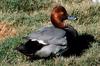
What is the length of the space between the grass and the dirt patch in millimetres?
84

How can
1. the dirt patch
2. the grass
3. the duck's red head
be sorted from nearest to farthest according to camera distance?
the grass → the duck's red head → the dirt patch

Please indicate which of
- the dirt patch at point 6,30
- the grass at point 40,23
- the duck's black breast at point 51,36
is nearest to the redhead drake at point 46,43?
the duck's black breast at point 51,36

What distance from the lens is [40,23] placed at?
7.98m

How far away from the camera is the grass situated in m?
6.35

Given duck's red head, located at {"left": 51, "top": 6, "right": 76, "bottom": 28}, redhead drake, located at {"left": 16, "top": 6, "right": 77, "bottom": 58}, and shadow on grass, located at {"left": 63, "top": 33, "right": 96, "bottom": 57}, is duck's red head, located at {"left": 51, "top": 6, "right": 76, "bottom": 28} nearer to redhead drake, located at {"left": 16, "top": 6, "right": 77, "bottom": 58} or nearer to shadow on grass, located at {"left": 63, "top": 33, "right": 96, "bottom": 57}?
redhead drake, located at {"left": 16, "top": 6, "right": 77, "bottom": 58}

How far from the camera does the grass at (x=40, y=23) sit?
6352 millimetres

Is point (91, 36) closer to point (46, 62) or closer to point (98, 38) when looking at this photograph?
point (98, 38)

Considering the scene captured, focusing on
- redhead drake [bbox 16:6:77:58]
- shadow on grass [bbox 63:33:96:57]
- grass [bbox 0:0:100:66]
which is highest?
redhead drake [bbox 16:6:77:58]

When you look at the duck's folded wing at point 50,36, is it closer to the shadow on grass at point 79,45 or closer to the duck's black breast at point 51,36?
the duck's black breast at point 51,36

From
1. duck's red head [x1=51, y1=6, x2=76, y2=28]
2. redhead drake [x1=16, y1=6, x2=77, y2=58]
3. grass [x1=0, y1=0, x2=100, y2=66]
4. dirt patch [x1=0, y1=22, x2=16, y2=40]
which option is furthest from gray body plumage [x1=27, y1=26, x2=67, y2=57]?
dirt patch [x1=0, y1=22, x2=16, y2=40]

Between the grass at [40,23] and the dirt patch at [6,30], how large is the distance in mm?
84

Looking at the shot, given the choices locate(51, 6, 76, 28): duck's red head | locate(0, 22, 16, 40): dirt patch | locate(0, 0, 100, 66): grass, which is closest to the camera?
locate(0, 0, 100, 66): grass

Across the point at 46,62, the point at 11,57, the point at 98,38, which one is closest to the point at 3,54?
the point at 11,57

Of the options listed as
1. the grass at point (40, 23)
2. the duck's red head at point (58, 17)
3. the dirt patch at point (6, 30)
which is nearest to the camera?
the grass at point (40, 23)
